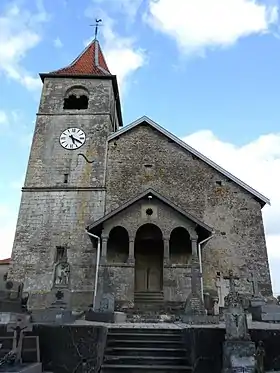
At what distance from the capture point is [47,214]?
1620 centimetres

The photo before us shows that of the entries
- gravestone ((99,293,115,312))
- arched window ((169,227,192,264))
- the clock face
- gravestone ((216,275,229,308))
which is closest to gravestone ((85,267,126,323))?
gravestone ((99,293,115,312))

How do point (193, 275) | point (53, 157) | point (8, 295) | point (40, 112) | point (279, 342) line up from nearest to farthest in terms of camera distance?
point (279, 342), point (8, 295), point (193, 275), point (53, 157), point (40, 112)

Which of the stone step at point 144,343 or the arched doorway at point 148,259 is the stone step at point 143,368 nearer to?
the stone step at point 144,343

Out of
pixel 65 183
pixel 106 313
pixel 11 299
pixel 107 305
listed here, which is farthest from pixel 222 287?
pixel 11 299

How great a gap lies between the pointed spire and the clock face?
4092mm

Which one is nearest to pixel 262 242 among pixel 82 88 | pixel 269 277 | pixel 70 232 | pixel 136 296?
pixel 269 277

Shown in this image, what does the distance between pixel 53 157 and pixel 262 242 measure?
11197 millimetres

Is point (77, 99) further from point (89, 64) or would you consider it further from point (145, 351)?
point (145, 351)

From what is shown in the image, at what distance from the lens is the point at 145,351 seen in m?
6.43

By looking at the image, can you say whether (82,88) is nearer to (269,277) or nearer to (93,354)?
(269,277)

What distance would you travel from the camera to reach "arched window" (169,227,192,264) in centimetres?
1463

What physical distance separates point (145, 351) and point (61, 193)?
1140cm

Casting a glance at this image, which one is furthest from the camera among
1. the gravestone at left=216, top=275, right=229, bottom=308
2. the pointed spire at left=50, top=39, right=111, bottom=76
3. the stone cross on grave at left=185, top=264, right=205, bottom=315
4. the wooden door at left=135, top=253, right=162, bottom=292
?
the pointed spire at left=50, top=39, right=111, bottom=76

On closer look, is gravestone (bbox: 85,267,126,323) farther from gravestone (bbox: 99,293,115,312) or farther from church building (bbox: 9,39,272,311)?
church building (bbox: 9,39,272,311)
